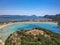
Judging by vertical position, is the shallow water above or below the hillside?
below

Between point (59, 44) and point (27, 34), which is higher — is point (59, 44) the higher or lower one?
the lower one

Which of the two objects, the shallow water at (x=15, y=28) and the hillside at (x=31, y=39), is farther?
the shallow water at (x=15, y=28)

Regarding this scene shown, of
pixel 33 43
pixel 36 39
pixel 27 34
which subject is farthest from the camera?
pixel 27 34

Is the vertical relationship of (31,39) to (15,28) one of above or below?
above

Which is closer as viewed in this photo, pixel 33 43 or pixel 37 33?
pixel 33 43

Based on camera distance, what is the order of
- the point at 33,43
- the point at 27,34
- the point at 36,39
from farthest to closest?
the point at 27,34, the point at 36,39, the point at 33,43

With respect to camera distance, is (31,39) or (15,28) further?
(15,28)

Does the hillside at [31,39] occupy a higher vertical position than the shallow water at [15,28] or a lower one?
higher

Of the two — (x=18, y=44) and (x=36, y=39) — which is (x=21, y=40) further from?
(x=36, y=39)

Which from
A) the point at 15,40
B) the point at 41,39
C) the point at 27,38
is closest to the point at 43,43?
the point at 41,39

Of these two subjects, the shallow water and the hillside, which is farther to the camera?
the shallow water
